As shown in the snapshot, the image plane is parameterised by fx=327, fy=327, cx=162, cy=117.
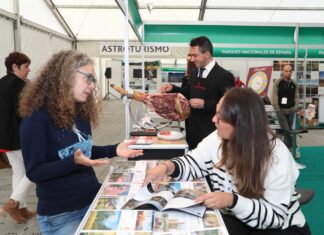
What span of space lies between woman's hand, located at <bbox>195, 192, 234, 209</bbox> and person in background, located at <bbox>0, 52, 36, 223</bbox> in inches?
81.3

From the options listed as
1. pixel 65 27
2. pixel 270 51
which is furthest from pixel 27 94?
pixel 65 27

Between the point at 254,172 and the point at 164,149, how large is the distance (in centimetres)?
127

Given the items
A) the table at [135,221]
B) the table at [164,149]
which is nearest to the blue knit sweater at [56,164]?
the table at [135,221]

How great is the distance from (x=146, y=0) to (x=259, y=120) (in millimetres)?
7560

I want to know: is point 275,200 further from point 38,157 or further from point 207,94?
point 207,94

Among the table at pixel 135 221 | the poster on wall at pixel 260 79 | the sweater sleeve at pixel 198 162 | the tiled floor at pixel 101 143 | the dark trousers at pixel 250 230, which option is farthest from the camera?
the poster on wall at pixel 260 79

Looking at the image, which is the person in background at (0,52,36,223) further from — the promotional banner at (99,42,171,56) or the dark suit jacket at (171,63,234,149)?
the promotional banner at (99,42,171,56)

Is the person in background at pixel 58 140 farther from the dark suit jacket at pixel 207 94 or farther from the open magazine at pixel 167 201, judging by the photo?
the dark suit jacket at pixel 207 94

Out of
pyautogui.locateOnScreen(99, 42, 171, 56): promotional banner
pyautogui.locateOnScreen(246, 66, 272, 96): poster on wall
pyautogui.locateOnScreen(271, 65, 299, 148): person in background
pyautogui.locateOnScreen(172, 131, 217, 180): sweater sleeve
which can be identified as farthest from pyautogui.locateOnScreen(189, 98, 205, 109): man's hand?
pyautogui.locateOnScreen(99, 42, 171, 56): promotional banner

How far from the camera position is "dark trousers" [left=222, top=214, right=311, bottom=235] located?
1.44 m

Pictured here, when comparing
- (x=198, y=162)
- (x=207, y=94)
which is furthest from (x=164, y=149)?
(x=198, y=162)

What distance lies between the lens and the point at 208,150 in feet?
5.57

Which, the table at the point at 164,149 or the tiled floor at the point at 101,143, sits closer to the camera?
the table at the point at 164,149

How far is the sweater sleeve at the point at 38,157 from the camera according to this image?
132 cm
